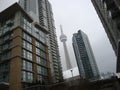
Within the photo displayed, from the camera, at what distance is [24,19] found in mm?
→ 48812

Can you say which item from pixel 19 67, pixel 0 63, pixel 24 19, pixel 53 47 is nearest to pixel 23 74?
pixel 19 67

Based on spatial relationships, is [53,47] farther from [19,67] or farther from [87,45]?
[87,45]

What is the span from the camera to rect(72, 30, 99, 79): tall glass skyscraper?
110 metres

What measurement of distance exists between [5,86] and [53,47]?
48.7m

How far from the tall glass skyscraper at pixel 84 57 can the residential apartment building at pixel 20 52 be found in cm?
5867

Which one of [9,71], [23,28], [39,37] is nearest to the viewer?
[9,71]

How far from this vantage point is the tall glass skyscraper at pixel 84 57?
110 meters

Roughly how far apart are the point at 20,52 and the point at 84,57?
275 feet

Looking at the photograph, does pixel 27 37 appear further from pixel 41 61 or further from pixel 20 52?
pixel 41 61

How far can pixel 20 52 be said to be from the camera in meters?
41.1

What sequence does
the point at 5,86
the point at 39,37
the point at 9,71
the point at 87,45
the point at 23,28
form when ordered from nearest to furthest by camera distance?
1. the point at 5,86
2. the point at 9,71
3. the point at 23,28
4. the point at 39,37
5. the point at 87,45

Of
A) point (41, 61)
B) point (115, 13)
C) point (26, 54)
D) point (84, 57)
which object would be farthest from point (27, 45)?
point (84, 57)

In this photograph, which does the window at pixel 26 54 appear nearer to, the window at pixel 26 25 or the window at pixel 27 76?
the window at pixel 27 76

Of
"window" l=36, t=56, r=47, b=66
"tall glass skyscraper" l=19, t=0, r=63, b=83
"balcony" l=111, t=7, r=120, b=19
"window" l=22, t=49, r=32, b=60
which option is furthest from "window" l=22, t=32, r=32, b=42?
"balcony" l=111, t=7, r=120, b=19
